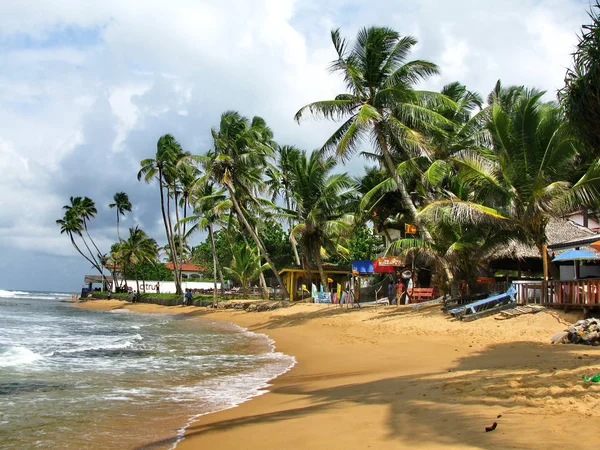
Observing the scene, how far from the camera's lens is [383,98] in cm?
2064

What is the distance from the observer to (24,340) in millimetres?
17656

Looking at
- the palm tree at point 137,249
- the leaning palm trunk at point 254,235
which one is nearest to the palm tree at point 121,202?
the palm tree at point 137,249

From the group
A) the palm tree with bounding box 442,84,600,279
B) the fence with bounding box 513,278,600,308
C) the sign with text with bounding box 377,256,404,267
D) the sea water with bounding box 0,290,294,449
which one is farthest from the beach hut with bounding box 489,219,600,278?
the sea water with bounding box 0,290,294,449

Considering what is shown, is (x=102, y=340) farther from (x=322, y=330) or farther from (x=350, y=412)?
(x=350, y=412)

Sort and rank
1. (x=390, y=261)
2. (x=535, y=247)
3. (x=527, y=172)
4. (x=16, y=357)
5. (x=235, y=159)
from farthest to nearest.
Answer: (x=235, y=159)
(x=390, y=261)
(x=535, y=247)
(x=527, y=172)
(x=16, y=357)

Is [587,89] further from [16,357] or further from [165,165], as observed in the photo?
[165,165]

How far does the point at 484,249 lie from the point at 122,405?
13512mm

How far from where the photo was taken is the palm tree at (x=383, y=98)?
66.3 ft

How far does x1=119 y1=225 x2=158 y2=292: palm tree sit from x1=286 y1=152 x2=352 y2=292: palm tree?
3808 cm

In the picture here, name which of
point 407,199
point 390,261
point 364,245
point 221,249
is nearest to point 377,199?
point 390,261

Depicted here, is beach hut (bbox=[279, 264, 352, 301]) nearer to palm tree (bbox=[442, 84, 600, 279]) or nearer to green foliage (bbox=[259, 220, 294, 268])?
green foliage (bbox=[259, 220, 294, 268])

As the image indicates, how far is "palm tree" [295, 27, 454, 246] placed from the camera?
66.3 feet

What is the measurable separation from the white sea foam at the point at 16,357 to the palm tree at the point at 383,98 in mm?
12506

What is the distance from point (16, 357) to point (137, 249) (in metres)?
50.5
